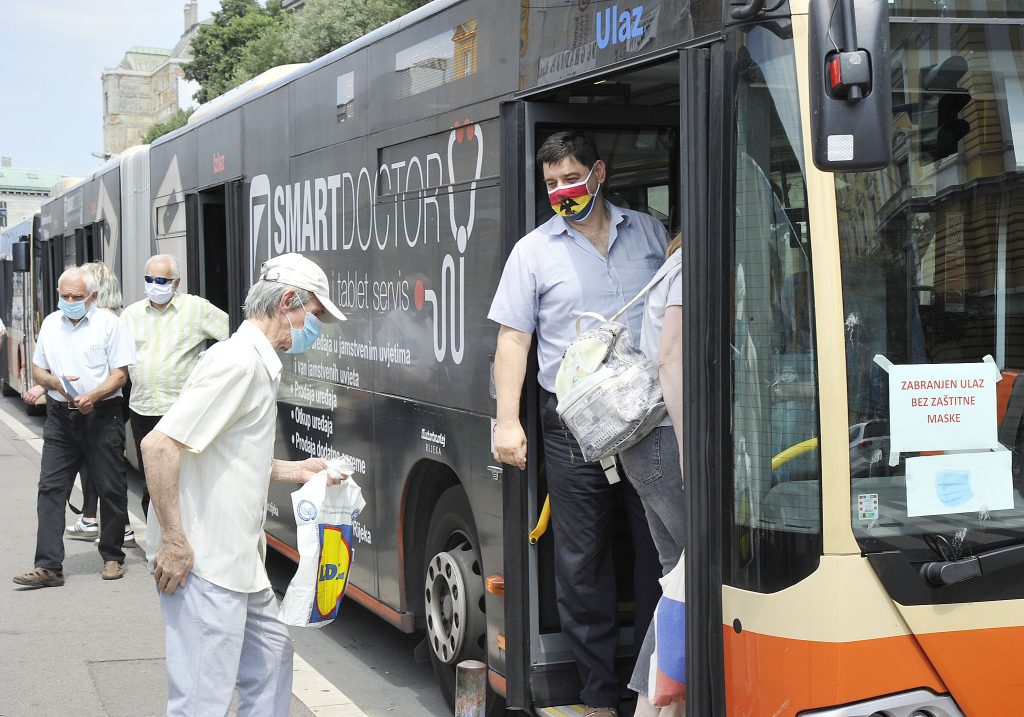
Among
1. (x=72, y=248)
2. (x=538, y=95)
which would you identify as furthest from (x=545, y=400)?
(x=72, y=248)

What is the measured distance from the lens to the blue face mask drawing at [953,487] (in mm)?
3219

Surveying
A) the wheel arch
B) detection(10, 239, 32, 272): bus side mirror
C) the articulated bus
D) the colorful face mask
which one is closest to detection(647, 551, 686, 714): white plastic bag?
the articulated bus

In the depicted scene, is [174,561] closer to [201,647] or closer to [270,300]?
[201,647]

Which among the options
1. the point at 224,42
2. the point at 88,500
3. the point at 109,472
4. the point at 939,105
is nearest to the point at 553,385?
the point at 939,105

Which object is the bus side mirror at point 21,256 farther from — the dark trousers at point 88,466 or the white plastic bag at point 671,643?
the white plastic bag at point 671,643

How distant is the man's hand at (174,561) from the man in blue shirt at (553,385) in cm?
121

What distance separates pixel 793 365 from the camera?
3.21 meters

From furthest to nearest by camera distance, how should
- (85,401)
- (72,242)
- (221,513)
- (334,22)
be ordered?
(334,22), (72,242), (85,401), (221,513)

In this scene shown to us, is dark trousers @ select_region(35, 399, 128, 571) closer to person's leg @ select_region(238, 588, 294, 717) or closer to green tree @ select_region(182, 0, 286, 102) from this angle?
person's leg @ select_region(238, 588, 294, 717)

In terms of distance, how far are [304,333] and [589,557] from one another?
50.6 inches

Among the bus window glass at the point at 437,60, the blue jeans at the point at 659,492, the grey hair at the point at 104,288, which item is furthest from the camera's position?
the grey hair at the point at 104,288

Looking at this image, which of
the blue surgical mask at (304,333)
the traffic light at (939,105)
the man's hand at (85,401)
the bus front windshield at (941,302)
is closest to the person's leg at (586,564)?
the blue surgical mask at (304,333)

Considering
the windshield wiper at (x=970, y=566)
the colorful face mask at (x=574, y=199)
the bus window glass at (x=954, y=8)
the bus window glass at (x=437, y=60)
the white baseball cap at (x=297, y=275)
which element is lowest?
the windshield wiper at (x=970, y=566)

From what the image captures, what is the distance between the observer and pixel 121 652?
6578 mm
